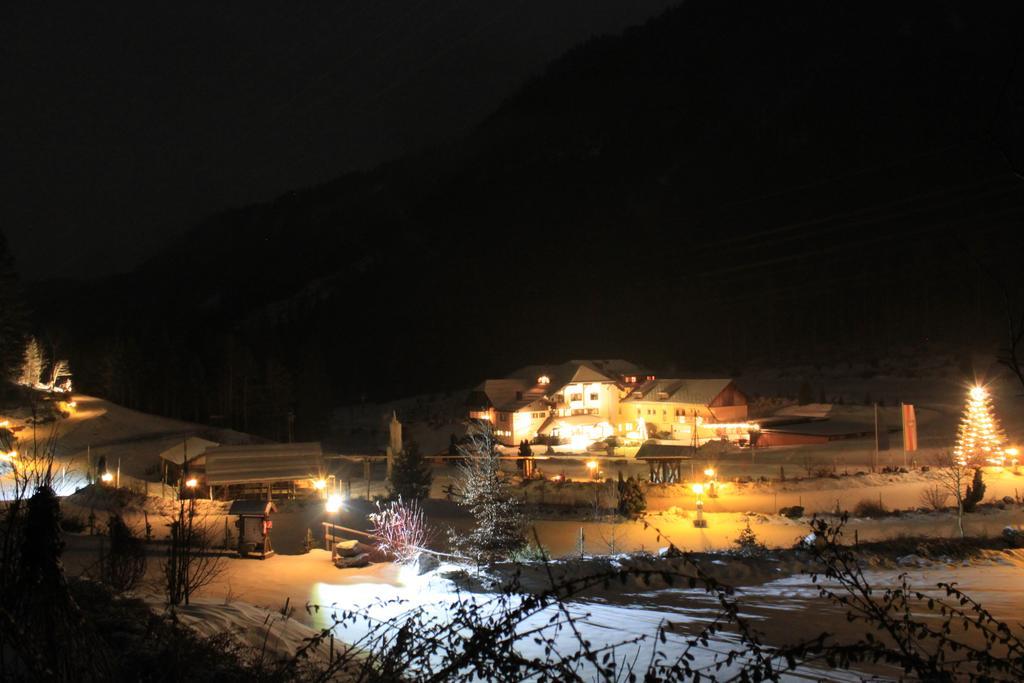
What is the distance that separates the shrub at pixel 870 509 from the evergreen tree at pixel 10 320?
4022 centimetres

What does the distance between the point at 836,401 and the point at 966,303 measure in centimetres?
3875

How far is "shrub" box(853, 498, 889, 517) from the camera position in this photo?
20.0 meters

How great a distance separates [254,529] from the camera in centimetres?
1938

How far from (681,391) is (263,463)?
82.7 ft

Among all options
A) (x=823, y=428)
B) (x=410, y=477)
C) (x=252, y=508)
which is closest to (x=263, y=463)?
(x=410, y=477)

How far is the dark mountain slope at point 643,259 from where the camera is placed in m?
73.1

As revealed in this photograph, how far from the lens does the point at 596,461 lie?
104 ft

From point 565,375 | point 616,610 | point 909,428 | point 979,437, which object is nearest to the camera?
point 616,610

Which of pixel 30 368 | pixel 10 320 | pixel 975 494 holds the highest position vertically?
pixel 10 320

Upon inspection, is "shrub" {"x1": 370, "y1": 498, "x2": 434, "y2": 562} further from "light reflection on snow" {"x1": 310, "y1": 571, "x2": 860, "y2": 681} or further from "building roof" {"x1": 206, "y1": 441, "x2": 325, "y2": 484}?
"building roof" {"x1": 206, "y1": 441, "x2": 325, "y2": 484}

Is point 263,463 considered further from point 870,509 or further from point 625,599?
point 870,509

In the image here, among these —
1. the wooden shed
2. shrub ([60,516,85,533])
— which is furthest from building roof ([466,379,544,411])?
shrub ([60,516,85,533])

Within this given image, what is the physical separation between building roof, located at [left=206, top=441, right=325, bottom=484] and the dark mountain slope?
28211mm

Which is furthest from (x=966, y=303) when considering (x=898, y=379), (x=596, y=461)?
(x=596, y=461)
